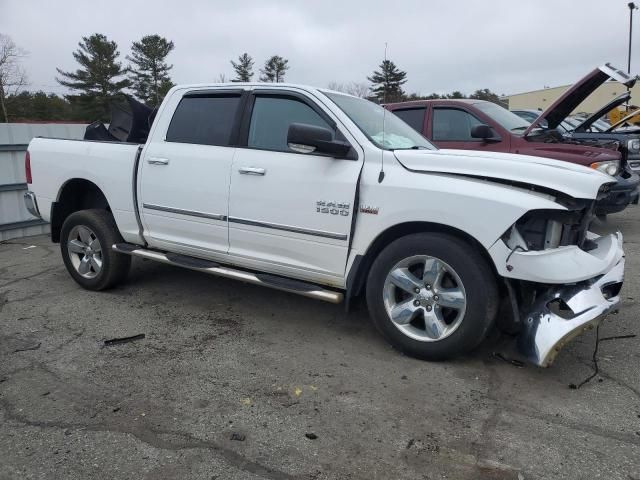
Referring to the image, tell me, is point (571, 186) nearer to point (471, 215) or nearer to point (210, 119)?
point (471, 215)

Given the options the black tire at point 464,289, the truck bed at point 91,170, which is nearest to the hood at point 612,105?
the black tire at point 464,289

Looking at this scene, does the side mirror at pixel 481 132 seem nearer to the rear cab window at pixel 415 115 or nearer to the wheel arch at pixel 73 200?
the rear cab window at pixel 415 115

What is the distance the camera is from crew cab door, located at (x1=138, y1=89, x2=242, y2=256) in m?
4.42

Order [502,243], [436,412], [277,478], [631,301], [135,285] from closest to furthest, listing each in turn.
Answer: [277,478] → [436,412] → [502,243] → [631,301] → [135,285]

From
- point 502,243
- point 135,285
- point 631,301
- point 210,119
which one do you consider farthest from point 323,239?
point 631,301

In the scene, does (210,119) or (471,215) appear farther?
(210,119)

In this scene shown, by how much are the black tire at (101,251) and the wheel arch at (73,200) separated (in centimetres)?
24

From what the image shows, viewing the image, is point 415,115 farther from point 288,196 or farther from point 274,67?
point 274,67

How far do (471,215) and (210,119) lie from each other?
8.01ft

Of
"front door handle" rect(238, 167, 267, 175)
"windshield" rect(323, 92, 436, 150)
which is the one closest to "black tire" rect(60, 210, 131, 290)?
"front door handle" rect(238, 167, 267, 175)

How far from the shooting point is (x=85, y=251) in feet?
17.6

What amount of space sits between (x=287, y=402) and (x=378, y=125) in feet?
7.60

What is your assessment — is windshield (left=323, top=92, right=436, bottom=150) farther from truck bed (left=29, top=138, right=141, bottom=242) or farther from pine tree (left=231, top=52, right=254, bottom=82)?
pine tree (left=231, top=52, right=254, bottom=82)

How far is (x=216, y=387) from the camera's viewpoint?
3398 mm
